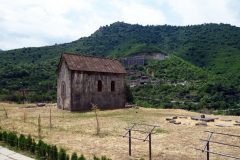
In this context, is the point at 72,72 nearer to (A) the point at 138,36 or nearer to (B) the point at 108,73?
(B) the point at 108,73

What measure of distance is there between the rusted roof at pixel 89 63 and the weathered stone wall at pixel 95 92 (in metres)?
0.52

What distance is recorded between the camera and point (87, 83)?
20.3 meters

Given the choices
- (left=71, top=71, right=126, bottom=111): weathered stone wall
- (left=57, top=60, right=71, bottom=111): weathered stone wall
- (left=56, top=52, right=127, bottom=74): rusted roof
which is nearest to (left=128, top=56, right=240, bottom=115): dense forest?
(left=71, top=71, right=126, bottom=111): weathered stone wall

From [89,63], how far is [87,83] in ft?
8.18

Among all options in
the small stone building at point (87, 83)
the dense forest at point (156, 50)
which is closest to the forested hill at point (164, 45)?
the dense forest at point (156, 50)

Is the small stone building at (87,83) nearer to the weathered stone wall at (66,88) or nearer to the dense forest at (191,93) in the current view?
the weathered stone wall at (66,88)

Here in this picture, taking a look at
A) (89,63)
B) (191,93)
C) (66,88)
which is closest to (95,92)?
(66,88)

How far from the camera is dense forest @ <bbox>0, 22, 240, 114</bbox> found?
45344mm

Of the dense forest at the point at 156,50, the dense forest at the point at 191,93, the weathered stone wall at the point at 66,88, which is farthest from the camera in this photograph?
the dense forest at the point at 156,50

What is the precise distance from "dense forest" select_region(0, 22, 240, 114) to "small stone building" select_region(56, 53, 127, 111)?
40.0 feet

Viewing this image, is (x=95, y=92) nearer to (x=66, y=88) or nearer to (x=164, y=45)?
(x=66, y=88)

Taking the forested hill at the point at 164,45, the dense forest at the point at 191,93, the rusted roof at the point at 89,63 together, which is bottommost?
the dense forest at the point at 191,93

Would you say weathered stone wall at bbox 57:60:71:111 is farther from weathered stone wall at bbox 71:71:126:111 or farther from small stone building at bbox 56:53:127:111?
weathered stone wall at bbox 71:71:126:111

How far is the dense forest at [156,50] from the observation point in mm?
45344
